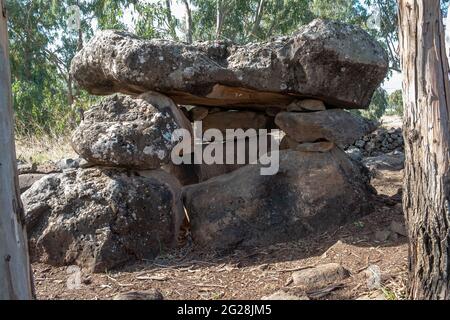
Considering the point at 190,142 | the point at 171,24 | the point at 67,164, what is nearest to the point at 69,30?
the point at 171,24

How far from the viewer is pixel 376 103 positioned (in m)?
17.0

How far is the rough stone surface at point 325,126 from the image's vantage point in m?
4.67

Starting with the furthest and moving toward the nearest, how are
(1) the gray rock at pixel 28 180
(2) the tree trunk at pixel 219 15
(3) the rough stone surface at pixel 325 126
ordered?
(2) the tree trunk at pixel 219 15
(1) the gray rock at pixel 28 180
(3) the rough stone surface at pixel 325 126

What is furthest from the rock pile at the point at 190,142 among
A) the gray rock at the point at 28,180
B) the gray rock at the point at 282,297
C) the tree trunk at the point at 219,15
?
the tree trunk at the point at 219,15

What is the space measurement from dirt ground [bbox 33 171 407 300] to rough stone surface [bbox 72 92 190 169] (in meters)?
0.88

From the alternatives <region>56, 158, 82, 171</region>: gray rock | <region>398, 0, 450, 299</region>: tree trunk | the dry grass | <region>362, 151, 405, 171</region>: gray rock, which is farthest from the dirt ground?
the dry grass

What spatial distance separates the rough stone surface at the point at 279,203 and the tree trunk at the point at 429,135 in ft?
5.61

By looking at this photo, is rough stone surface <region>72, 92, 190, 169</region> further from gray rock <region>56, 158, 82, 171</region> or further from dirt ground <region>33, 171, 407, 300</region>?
gray rock <region>56, 158, 82, 171</region>

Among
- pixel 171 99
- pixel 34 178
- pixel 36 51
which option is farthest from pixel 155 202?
pixel 36 51

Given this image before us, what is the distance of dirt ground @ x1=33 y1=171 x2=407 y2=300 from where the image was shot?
362cm

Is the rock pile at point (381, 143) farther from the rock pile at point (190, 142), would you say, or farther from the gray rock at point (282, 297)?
the gray rock at point (282, 297)

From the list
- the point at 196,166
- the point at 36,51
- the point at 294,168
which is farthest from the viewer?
the point at 36,51
